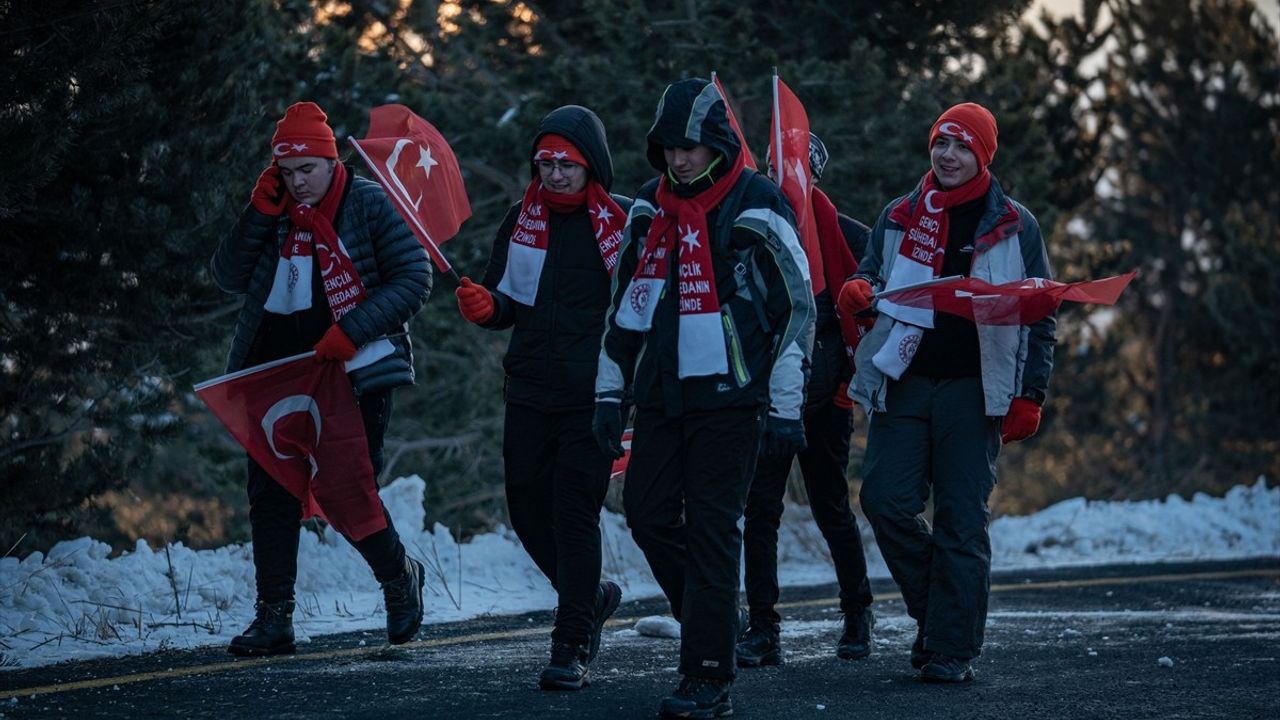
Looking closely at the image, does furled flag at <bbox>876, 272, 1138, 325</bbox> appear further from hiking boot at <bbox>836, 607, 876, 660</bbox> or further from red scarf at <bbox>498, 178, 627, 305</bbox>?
hiking boot at <bbox>836, 607, 876, 660</bbox>

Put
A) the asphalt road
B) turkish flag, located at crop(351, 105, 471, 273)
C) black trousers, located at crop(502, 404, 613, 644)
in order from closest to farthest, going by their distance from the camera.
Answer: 1. the asphalt road
2. black trousers, located at crop(502, 404, 613, 644)
3. turkish flag, located at crop(351, 105, 471, 273)

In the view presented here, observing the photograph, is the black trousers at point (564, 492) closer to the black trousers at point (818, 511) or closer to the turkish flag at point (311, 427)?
the turkish flag at point (311, 427)

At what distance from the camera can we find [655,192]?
19.4 feet

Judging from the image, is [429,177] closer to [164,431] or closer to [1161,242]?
[164,431]

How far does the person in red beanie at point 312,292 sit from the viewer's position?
673cm

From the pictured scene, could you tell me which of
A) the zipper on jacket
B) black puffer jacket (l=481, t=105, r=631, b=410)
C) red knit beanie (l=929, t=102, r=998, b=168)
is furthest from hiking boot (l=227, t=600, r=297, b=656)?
red knit beanie (l=929, t=102, r=998, b=168)

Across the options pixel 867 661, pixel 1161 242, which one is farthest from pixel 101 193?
pixel 1161 242

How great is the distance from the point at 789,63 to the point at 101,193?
7.17 metres

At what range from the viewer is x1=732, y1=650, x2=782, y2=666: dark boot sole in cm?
692

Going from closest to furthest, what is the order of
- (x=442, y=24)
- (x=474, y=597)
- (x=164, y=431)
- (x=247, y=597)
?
(x=247, y=597) → (x=474, y=597) → (x=164, y=431) → (x=442, y=24)

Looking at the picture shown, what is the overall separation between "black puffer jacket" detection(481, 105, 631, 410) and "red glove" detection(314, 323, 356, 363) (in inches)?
21.6

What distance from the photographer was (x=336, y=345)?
21.7 ft

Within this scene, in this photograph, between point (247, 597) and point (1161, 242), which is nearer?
point (247, 597)

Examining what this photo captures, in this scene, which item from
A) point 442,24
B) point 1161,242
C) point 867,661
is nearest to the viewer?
point 867,661
